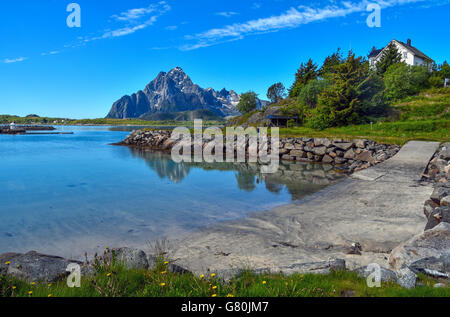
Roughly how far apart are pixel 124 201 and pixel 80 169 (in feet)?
48.8

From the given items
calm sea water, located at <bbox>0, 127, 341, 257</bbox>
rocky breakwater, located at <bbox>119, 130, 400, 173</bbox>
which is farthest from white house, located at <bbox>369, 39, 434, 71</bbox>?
calm sea water, located at <bbox>0, 127, 341, 257</bbox>

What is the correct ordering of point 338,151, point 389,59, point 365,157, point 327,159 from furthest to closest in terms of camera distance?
point 389,59
point 327,159
point 338,151
point 365,157

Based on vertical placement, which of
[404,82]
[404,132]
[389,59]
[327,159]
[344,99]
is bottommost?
[327,159]

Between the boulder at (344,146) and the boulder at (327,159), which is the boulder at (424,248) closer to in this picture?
the boulder at (327,159)

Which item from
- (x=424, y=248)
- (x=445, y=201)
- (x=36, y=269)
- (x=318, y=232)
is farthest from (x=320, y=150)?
(x=36, y=269)

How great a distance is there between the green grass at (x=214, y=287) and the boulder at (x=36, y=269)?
0.52m

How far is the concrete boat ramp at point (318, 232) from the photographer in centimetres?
679

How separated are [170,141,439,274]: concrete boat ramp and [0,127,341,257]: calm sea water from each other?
58.5 inches

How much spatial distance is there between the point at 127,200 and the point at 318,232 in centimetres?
1057

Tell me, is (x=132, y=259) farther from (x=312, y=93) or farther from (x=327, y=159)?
(x=312, y=93)

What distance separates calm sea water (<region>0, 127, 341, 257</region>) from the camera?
948 centimetres

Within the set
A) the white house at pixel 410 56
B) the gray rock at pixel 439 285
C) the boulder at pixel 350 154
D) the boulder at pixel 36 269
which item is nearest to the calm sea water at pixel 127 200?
the boulder at pixel 350 154

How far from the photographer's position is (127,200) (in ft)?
48.0
